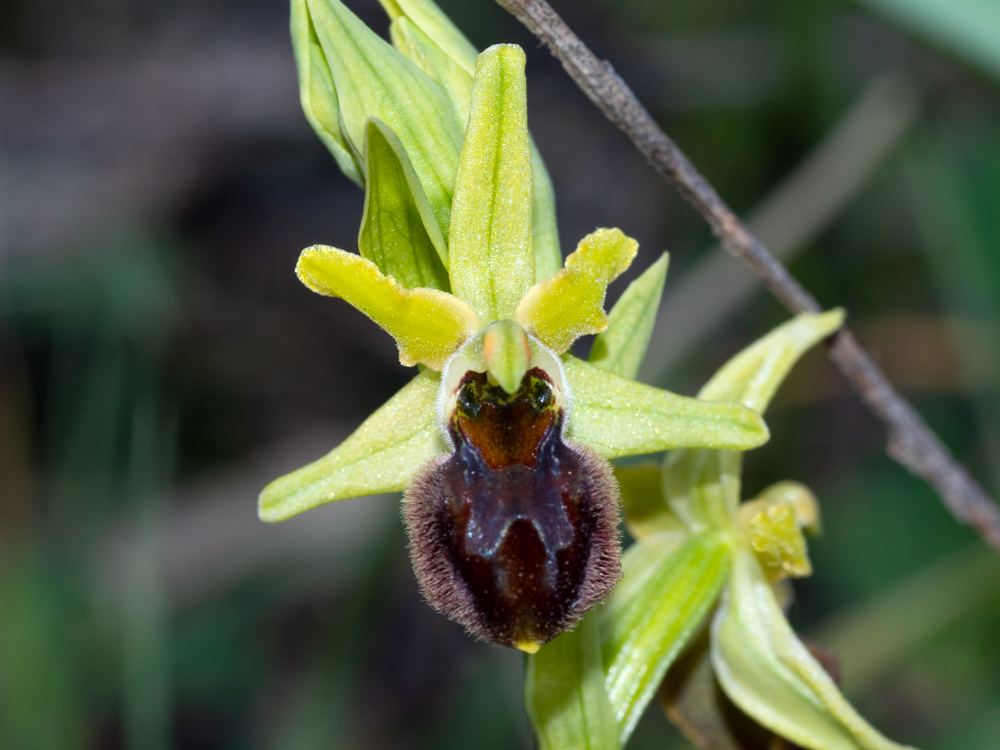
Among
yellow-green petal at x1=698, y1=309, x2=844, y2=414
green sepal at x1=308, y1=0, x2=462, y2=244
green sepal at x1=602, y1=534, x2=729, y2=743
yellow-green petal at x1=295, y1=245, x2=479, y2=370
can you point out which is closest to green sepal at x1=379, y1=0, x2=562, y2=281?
green sepal at x1=308, y1=0, x2=462, y2=244

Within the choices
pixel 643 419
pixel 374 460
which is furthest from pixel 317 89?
pixel 643 419

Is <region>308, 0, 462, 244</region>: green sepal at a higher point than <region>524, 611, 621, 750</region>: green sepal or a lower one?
higher

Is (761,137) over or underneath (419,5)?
underneath

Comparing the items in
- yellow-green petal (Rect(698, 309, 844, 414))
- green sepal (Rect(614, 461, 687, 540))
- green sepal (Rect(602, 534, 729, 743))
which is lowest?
green sepal (Rect(602, 534, 729, 743))

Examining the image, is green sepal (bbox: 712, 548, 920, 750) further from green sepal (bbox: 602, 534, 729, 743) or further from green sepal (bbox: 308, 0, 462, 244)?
green sepal (bbox: 308, 0, 462, 244)

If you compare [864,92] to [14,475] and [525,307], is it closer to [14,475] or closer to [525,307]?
[525,307]

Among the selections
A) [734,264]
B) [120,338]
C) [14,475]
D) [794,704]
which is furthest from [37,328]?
[794,704]
